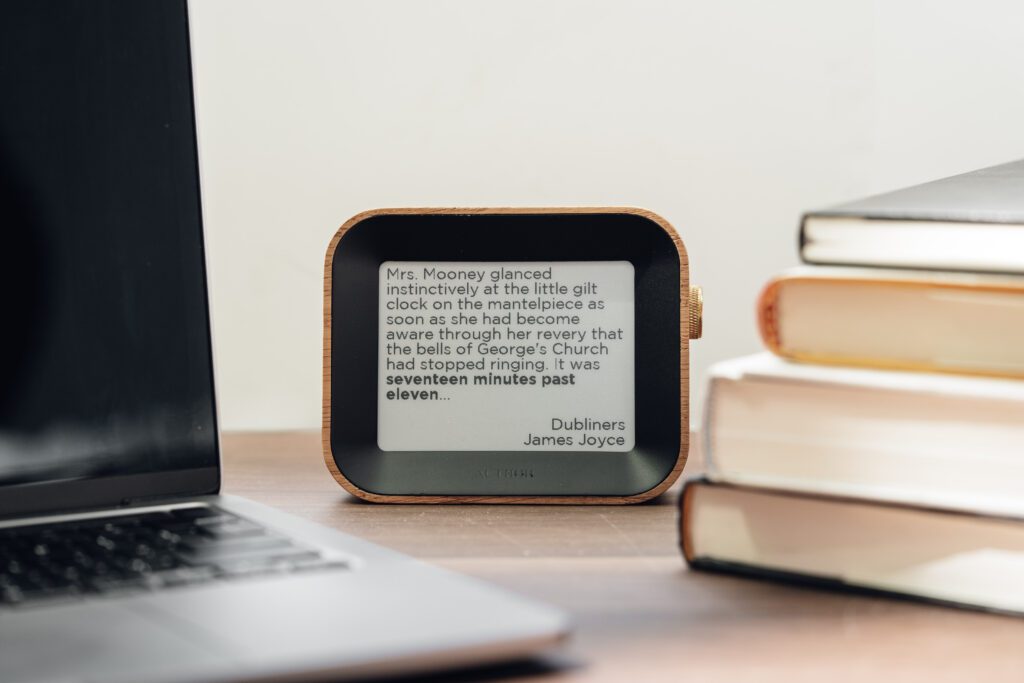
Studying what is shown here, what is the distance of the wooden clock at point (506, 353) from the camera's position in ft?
2.19

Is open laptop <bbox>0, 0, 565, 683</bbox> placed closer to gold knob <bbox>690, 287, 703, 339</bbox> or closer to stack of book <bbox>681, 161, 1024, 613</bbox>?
stack of book <bbox>681, 161, 1024, 613</bbox>

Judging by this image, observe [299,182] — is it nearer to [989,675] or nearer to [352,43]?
[352,43]

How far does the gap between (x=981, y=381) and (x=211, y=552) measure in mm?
331

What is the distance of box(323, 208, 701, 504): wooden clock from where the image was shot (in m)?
0.67

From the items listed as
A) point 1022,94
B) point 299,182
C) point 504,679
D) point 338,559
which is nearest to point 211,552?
point 338,559

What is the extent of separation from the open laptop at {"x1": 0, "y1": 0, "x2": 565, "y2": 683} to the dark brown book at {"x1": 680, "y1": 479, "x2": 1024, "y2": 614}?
144 millimetres

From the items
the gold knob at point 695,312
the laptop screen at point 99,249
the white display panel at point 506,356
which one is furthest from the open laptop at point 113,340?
the gold knob at point 695,312

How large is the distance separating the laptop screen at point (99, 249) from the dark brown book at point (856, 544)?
29 centimetres

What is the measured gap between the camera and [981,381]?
0.45m

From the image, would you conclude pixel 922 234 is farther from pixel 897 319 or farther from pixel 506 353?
pixel 506 353

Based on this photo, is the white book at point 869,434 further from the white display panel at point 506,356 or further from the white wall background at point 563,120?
the white wall background at point 563,120

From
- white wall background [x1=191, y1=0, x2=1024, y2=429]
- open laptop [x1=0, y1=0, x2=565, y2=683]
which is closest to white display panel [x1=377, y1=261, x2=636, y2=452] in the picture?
open laptop [x1=0, y1=0, x2=565, y2=683]

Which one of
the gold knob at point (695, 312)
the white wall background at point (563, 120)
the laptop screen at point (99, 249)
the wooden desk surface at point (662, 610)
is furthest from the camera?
the white wall background at point (563, 120)

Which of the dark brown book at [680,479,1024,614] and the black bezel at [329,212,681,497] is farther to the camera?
the black bezel at [329,212,681,497]
